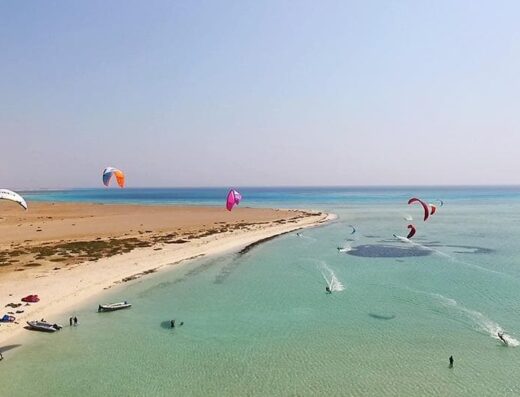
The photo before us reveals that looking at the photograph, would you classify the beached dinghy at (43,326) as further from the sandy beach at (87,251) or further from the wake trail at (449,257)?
the wake trail at (449,257)

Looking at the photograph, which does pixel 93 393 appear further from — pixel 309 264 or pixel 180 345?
pixel 309 264

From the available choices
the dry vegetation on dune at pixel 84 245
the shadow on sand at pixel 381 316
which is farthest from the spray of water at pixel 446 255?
the dry vegetation on dune at pixel 84 245

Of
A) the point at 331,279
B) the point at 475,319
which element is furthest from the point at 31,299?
the point at 475,319

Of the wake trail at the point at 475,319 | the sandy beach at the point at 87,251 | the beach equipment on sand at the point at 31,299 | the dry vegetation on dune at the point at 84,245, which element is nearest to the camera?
the wake trail at the point at 475,319

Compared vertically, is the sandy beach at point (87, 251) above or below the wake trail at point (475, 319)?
above

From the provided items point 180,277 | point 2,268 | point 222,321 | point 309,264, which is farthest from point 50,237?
point 222,321

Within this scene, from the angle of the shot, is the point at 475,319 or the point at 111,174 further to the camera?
the point at 111,174

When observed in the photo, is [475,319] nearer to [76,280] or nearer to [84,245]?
[76,280]
